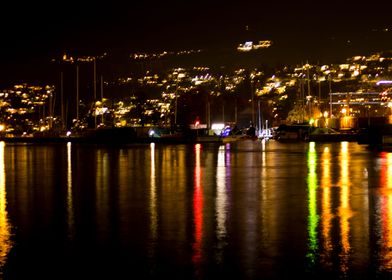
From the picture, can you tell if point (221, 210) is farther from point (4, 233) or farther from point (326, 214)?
point (4, 233)

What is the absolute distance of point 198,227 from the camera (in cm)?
1108

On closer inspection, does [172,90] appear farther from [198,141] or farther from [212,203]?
[212,203]

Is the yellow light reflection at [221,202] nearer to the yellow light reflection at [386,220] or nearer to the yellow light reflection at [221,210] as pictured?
the yellow light reflection at [221,210]

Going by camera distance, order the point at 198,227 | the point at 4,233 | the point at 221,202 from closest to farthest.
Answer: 1. the point at 4,233
2. the point at 198,227
3. the point at 221,202

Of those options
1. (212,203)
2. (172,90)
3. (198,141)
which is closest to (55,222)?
(212,203)

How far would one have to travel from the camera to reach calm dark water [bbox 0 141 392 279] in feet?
26.9

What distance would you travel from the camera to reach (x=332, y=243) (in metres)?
9.58

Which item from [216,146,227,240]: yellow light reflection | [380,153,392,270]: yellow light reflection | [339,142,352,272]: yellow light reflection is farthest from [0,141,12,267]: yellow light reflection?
[380,153,392,270]: yellow light reflection

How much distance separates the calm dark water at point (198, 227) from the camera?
8.20m

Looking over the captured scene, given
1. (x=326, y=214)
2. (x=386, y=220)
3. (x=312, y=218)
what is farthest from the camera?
(x=326, y=214)

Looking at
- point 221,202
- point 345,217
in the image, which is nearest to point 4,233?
point 221,202

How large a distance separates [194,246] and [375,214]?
4.19 meters

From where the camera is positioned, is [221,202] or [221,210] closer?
[221,210]

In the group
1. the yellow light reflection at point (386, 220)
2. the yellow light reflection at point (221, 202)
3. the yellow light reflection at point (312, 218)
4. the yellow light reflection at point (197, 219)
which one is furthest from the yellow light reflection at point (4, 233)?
the yellow light reflection at point (386, 220)
